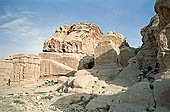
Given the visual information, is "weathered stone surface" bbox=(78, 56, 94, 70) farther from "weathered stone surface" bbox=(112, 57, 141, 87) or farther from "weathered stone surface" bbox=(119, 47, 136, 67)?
"weathered stone surface" bbox=(112, 57, 141, 87)

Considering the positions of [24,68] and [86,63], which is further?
[86,63]

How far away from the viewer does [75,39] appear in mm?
25203

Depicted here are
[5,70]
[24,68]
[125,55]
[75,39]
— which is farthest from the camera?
[75,39]

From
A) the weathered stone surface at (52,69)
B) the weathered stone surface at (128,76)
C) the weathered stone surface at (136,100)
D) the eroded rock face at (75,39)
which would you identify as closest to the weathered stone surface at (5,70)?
the weathered stone surface at (52,69)

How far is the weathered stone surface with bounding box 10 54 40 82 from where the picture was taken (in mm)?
17594

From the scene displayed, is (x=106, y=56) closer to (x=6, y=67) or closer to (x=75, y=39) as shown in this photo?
(x=75, y=39)

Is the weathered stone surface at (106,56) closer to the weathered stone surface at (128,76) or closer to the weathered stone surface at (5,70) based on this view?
the weathered stone surface at (128,76)

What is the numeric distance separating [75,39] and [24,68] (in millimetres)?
9689

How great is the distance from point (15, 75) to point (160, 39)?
14.3 metres

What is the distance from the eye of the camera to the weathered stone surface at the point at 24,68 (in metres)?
17.6

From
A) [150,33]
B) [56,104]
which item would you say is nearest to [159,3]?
[150,33]

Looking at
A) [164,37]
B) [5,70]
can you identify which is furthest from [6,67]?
[164,37]

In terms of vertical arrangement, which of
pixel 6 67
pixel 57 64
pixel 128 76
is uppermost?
pixel 57 64

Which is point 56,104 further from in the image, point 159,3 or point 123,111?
point 159,3
